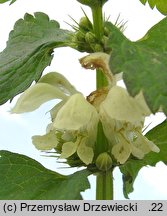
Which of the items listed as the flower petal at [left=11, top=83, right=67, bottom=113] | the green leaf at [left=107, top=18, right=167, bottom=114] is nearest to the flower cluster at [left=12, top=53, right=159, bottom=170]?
the flower petal at [left=11, top=83, right=67, bottom=113]

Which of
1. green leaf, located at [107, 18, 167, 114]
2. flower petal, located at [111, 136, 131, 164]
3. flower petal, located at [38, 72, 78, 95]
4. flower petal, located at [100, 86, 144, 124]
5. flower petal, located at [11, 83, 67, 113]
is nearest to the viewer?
green leaf, located at [107, 18, 167, 114]

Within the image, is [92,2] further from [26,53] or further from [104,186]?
[104,186]

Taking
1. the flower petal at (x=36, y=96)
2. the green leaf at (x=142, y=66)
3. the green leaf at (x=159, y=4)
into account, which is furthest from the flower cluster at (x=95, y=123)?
the green leaf at (x=159, y=4)

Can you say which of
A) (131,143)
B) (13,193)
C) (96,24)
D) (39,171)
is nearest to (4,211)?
(13,193)

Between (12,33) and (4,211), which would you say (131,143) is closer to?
(4,211)

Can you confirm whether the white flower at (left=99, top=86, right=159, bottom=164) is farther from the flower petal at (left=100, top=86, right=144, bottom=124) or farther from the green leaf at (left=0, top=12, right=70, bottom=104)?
the green leaf at (left=0, top=12, right=70, bottom=104)
